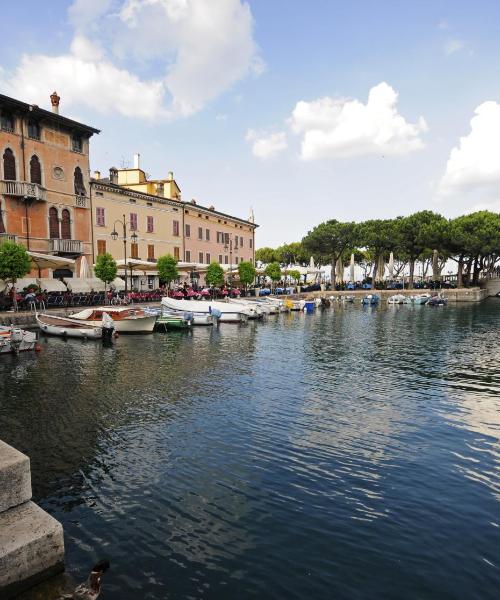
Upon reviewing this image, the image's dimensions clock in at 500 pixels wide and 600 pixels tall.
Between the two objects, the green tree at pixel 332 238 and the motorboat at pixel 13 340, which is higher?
the green tree at pixel 332 238

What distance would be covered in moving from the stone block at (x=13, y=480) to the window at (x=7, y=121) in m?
35.0

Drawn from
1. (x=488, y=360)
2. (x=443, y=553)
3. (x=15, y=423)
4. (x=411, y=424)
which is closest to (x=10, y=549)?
(x=443, y=553)

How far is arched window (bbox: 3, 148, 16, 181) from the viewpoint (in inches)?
1277

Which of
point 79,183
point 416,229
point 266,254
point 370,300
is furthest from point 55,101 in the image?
point 266,254

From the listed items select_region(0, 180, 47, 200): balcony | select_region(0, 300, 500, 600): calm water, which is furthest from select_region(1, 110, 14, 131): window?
select_region(0, 300, 500, 600): calm water

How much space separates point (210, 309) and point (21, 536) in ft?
96.4

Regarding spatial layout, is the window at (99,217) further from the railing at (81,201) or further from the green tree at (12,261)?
the green tree at (12,261)

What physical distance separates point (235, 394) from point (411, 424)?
5.10 metres

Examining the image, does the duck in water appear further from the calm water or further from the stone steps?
the calm water

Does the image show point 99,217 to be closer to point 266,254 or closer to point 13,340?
point 13,340

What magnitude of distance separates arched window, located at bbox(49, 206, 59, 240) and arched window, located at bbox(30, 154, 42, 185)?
234 cm

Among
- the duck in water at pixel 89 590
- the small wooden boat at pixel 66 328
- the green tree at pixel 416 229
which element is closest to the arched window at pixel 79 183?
the small wooden boat at pixel 66 328

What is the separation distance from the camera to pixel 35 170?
3444 cm

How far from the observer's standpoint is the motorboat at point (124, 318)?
25.0 meters
